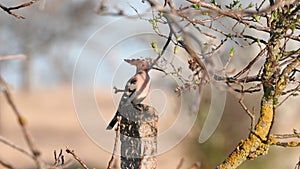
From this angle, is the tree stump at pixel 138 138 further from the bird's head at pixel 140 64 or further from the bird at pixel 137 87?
the bird's head at pixel 140 64

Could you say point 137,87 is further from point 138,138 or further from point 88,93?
point 88,93

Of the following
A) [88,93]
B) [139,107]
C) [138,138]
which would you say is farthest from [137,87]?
[88,93]

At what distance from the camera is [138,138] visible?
1.82 m

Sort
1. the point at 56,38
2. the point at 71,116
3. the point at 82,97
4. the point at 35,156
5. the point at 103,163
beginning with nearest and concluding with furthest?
the point at 35,156, the point at 82,97, the point at 103,163, the point at 71,116, the point at 56,38

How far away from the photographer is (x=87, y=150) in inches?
495

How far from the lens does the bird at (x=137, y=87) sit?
5.98 ft

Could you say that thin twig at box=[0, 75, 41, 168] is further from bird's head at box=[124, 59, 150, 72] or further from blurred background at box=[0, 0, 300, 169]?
bird's head at box=[124, 59, 150, 72]

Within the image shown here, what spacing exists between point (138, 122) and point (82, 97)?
1.96 ft

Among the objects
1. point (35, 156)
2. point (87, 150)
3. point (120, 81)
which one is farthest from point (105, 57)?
point (87, 150)

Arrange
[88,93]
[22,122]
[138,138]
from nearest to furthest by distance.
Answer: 1. [22,122]
2. [138,138]
3. [88,93]

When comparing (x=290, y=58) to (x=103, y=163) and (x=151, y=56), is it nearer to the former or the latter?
(x=151, y=56)

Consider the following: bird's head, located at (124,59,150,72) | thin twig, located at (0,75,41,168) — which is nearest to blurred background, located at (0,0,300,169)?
bird's head, located at (124,59,150,72)

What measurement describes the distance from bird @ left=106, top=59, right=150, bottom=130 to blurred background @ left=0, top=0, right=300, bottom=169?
58mm

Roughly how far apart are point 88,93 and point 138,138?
1.63 feet
